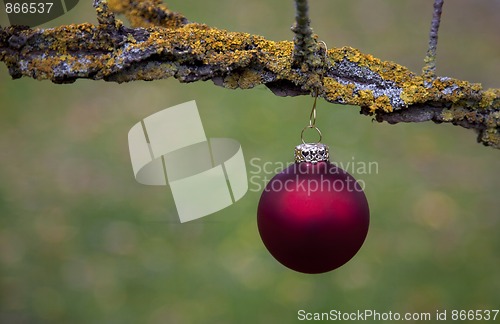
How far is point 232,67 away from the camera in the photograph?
1396 millimetres

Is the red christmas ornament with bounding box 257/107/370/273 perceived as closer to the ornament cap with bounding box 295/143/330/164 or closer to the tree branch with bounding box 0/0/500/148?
the ornament cap with bounding box 295/143/330/164

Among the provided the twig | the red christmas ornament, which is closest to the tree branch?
the twig

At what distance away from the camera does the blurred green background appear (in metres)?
3.19

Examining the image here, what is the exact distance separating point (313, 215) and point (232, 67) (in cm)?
38

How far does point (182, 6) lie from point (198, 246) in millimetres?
2573

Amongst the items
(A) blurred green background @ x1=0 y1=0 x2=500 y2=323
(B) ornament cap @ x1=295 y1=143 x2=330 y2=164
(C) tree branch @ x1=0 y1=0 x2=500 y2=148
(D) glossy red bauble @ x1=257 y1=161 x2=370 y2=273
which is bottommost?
(A) blurred green background @ x1=0 y1=0 x2=500 y2=323

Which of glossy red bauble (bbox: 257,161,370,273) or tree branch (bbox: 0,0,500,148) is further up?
tree branch (bbox: 0,0,500,148)

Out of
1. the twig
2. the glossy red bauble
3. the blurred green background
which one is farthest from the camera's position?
the blurred green background

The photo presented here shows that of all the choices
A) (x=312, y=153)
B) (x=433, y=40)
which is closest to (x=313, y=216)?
(x=312, y=153)

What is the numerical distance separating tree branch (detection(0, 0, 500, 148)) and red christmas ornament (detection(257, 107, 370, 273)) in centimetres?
18

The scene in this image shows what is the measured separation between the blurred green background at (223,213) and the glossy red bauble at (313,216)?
184cm

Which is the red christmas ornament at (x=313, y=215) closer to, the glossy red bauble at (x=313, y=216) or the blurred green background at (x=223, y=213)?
the glossy red bauble at (x=313, y=216)

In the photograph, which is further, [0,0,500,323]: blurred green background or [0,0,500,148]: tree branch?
[0,0,500,323]: blurred green background

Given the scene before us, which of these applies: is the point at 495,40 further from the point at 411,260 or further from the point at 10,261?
the point at 10,261
